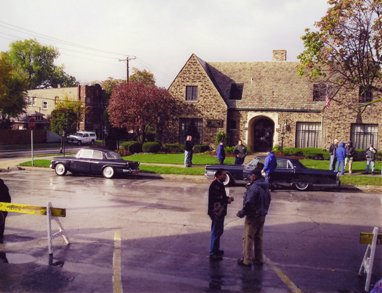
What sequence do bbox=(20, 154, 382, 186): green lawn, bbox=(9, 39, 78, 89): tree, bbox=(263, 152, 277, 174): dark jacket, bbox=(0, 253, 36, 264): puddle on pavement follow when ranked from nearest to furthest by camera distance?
bbox=(0, 253, 36, 264): puddle on pavement < bbox=(263, 152, 277, 174): dark jacket < bbox=(20, 154, 382, 186): green lawn < bbox=(9, 39, 78, 89): tree

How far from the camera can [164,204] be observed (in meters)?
12.7

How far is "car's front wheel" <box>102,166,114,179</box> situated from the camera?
18.6 m

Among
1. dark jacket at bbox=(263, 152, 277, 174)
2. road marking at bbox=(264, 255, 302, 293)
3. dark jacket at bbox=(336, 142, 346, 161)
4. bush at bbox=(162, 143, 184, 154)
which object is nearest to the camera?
road marking at bbox=(264, 255, 302, 293)

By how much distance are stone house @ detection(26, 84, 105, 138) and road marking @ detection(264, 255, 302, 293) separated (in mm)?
54111

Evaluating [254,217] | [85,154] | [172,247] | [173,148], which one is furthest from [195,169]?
[254,217]

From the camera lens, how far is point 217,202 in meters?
7.58

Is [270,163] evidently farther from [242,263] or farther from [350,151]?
[242,263]

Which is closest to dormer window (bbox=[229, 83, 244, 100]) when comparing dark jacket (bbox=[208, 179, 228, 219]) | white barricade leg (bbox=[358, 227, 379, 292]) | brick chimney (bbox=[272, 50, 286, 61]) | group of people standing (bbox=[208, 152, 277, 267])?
brick chimney (bbox=[272, 50, 286, 61])

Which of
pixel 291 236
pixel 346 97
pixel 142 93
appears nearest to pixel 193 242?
pixel 291 236

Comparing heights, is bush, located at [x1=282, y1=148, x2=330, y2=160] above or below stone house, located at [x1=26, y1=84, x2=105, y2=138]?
below

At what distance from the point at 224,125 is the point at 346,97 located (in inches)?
379

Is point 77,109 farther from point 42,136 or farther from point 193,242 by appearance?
point 193,242

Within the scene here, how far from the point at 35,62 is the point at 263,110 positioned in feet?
Answer: 197

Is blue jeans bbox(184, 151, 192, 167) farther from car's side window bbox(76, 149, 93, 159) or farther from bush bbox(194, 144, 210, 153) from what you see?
bush bbox(194, 144, 210, 153)
